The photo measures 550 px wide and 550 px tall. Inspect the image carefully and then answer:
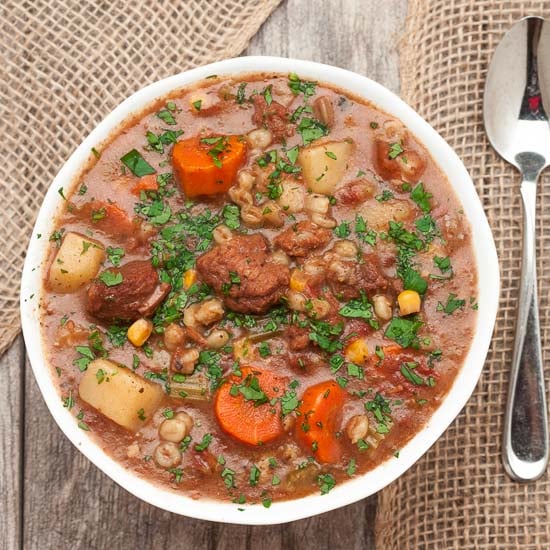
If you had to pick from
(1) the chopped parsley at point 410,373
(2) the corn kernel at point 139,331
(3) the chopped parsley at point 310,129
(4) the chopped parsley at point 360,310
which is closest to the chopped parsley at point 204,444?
(2) the corn kernel at point 139,331

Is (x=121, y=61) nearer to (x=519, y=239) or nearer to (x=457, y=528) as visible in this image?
(x=519, y=239)

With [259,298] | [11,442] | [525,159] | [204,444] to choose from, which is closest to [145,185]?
[259,298]

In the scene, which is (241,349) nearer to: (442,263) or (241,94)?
(442,263)

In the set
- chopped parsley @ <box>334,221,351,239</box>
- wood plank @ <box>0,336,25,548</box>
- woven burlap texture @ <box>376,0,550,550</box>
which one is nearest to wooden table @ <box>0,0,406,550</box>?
wood plank @ <box>0,336,25,548</box>

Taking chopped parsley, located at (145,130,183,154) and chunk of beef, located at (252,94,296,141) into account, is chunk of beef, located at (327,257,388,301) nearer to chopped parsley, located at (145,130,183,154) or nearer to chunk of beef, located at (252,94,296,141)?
chunk of beef, located at (252,94,296,141)

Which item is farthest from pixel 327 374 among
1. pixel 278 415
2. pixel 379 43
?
pixel 379 43

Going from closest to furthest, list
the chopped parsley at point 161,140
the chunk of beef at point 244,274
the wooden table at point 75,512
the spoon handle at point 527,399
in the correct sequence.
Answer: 1. the chunk of beef at point 244,274
2. the chopped parsley at point 161,140
3. the spoon handle at point 527,399
4. the wooden table at point 75,512

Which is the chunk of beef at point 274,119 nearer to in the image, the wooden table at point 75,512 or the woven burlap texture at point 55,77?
the woven burlap texture at point 55,77
